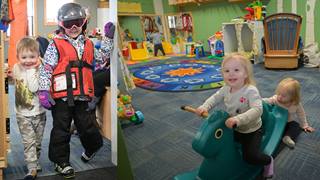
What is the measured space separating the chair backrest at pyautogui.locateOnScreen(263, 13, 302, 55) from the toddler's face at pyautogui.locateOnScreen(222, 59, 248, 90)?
0.91 feet

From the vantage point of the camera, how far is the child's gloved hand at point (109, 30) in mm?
829

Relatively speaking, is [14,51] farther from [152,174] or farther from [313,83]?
[313,83]

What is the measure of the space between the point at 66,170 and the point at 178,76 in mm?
470

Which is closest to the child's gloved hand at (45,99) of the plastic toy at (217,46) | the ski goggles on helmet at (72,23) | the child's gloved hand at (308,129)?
the ski goggles on helmet at (72,23)

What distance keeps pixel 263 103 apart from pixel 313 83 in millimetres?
317

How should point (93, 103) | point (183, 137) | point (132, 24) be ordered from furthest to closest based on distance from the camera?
point (93, 103), point (132, 24), point (183, 137)

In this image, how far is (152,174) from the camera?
0.73 meters

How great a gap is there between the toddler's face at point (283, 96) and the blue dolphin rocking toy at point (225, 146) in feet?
0.08

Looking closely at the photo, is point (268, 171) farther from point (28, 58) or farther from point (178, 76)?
Result: point (28, 58)

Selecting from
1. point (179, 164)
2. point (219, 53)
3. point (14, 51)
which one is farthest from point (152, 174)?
point (14, 51)

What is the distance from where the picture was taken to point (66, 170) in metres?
0.89

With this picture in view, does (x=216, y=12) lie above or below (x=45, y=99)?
above

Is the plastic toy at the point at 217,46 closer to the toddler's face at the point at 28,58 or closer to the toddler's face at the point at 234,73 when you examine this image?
the toddler's face at the point at 234,73

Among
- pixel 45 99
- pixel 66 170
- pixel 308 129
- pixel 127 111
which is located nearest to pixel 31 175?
pixel 66 170
